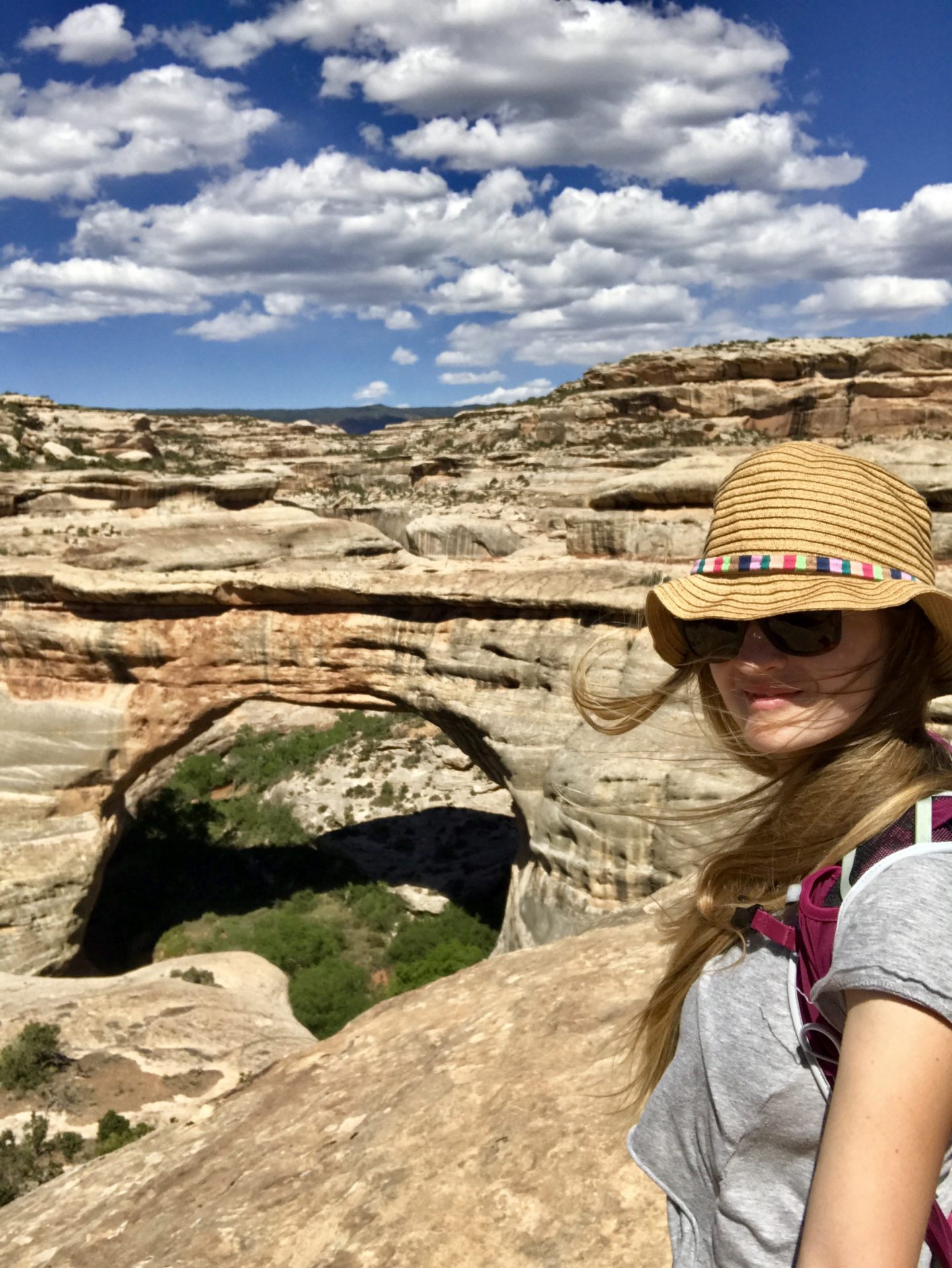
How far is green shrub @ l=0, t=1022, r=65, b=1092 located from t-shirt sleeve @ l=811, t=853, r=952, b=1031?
11.0 metres

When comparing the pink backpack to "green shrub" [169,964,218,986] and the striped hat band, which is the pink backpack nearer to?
the striped hat band

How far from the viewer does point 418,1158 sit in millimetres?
4121

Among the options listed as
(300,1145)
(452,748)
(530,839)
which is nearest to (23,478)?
(452,748)

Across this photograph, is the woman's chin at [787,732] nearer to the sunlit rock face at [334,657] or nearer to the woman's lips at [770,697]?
the woman's lips at [770,697]

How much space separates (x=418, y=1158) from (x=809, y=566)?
3.68 metres

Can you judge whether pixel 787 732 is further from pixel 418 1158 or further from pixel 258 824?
pixel 258 824

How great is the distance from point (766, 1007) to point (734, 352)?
4777cm

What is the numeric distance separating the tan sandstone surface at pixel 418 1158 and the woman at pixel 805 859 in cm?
208

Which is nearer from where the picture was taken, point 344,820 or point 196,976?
point 196,976

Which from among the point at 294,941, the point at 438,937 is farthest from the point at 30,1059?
the point at 438,937

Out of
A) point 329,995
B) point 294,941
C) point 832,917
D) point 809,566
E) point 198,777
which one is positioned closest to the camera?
point 832,917

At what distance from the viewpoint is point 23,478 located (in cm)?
2005

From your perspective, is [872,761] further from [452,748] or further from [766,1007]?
[452,748]

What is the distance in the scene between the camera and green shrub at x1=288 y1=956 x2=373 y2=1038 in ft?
43.1
